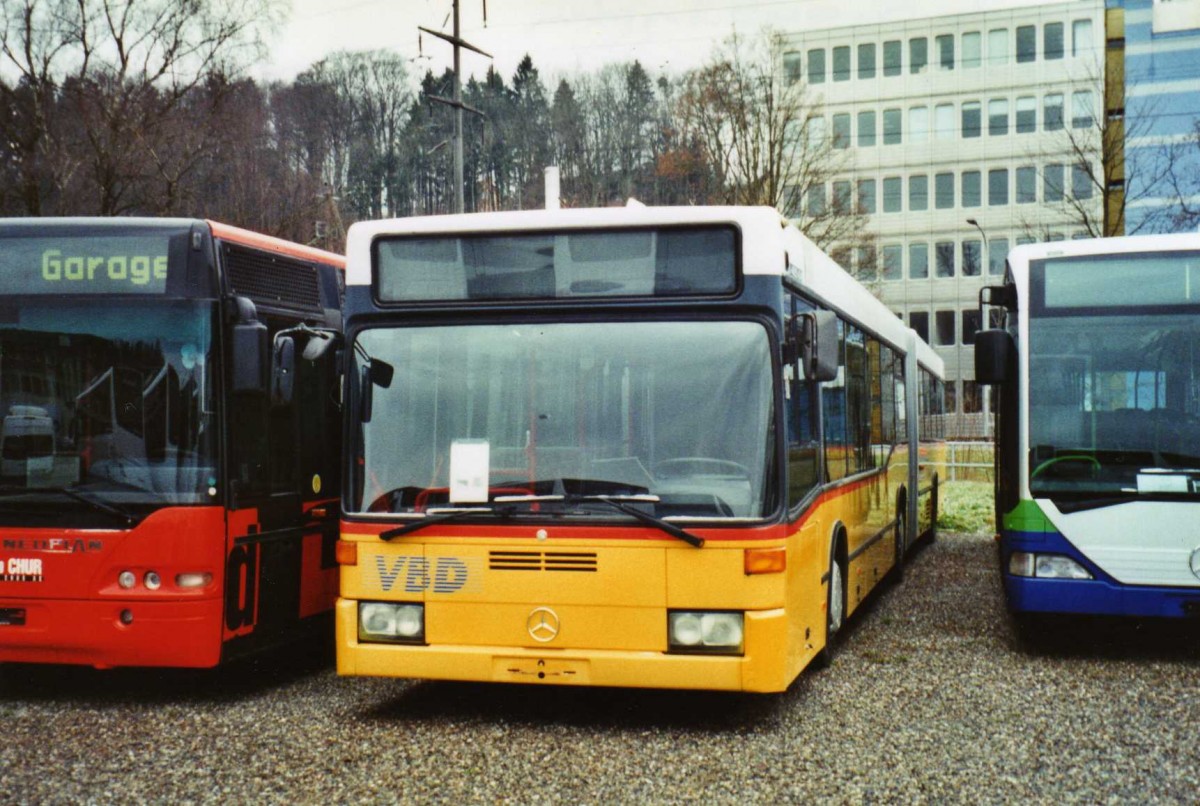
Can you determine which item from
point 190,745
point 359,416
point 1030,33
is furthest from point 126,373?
point 1030,33

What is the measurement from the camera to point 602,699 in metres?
8.66

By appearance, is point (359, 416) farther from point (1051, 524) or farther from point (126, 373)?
point (1051, 524)

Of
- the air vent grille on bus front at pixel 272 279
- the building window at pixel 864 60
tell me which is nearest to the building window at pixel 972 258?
the building window at pixel 864 60

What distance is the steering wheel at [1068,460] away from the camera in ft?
31.7

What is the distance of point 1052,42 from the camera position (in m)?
63.3

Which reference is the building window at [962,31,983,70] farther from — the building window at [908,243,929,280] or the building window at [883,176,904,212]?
the building window at [908,243,929,280]

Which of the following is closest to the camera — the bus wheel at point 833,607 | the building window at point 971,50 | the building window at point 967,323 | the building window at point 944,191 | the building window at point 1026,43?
the bus wheel at point 833,607

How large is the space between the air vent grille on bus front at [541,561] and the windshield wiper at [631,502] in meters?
0.26

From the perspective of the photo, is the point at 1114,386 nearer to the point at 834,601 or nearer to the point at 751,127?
the point at 834,601

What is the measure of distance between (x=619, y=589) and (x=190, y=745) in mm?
2302

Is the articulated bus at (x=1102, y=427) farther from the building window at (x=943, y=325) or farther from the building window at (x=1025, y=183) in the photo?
the building window at (x=943, y=325)

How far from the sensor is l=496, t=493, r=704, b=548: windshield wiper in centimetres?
718

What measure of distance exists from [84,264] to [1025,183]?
5991cm

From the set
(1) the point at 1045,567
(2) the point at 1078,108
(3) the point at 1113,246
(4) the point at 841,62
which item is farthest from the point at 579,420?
(4) the point at 841,62
